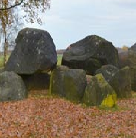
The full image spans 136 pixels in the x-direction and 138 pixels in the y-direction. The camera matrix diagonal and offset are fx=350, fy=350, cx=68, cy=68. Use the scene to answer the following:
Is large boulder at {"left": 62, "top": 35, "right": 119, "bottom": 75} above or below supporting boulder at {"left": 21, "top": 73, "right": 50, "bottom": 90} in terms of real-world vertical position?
above

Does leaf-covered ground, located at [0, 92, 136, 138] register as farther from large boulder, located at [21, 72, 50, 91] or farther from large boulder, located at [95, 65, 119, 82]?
large boulder, located at [21, 72, 50, 91]

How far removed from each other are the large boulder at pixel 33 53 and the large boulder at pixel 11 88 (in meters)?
1.61

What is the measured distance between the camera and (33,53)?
68.5 feet

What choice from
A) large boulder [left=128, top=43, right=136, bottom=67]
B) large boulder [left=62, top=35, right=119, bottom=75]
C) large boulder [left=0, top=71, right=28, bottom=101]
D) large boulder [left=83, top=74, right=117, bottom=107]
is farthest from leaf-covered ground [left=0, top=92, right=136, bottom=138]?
large boulder [left=128, top=43, right=136, bottom=67]

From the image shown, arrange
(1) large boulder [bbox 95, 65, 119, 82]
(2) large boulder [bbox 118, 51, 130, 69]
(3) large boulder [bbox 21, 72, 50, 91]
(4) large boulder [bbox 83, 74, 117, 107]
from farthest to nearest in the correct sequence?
1. (2) large boulder [bbox 118, 51, 130, 69]
2. (3) large boulder [bbox 21, 72, 50, 91]
3. (1) large boulder [bbox 95, 65, 119, 82]
4. (4) large boulder [bbox 83, 74, 117, 107]

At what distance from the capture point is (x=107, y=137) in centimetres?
1211

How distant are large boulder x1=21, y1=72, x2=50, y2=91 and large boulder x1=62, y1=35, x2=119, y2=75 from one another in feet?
8.59

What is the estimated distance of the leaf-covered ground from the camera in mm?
12617

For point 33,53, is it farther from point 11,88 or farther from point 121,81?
point 121,81

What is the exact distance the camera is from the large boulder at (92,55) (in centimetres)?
2406

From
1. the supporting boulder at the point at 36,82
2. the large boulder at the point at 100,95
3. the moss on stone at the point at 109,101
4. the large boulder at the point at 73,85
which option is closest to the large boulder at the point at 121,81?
the large boulder at the point at 73,85

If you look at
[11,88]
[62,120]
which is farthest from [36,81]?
[62,120]

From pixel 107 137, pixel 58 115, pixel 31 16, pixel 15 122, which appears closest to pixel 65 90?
pixel 58 115

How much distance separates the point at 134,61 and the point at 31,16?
993 centimetres
